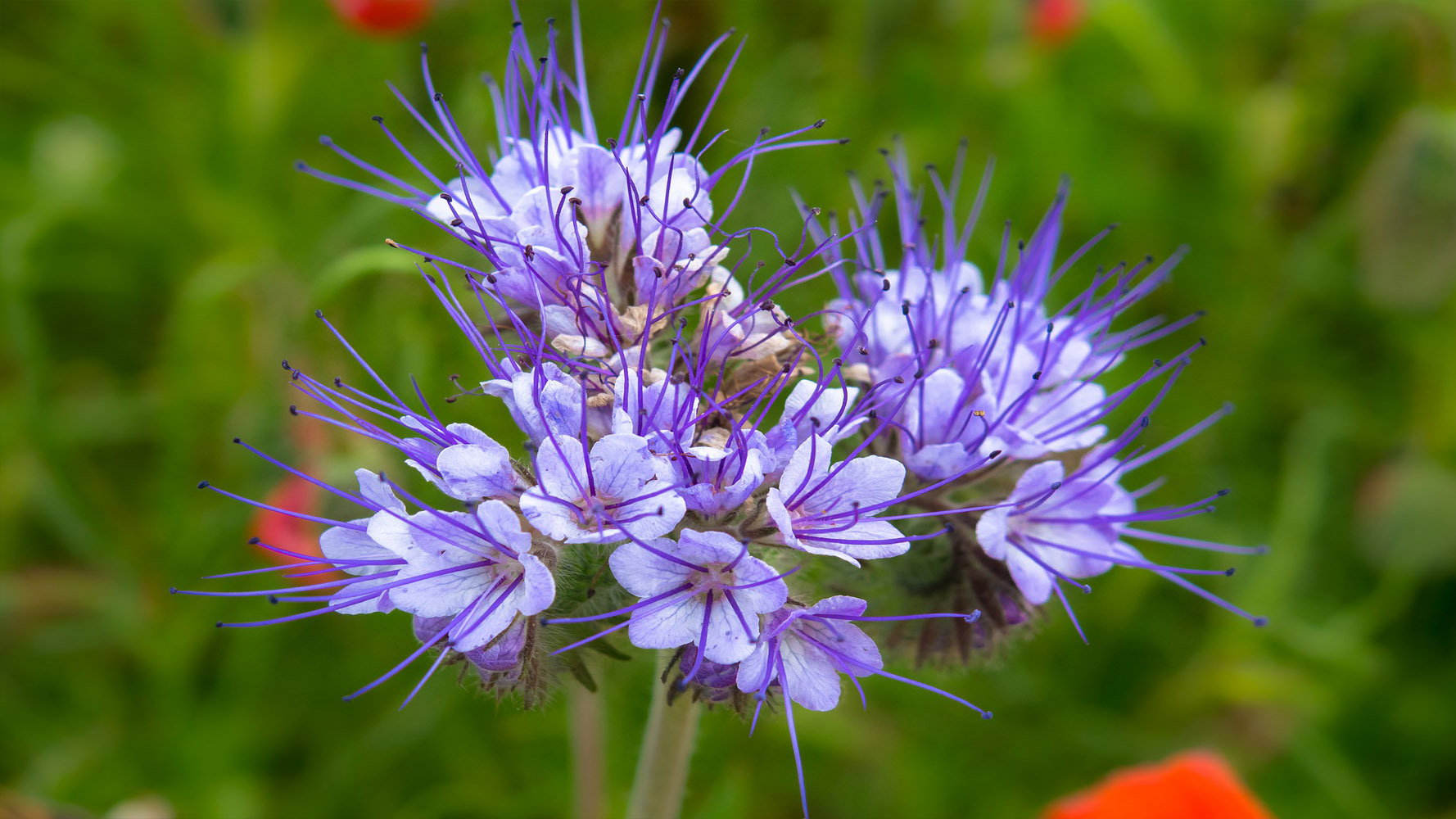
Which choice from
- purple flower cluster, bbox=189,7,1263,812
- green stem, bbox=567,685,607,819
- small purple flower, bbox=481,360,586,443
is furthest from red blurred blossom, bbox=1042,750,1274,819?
small purple flower, bbox=481,360,586,443

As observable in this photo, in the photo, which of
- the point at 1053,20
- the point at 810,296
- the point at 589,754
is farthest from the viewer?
the point at 1053,20

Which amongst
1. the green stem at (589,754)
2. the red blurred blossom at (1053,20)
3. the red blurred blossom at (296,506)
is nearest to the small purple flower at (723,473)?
the green stem at (589,754)

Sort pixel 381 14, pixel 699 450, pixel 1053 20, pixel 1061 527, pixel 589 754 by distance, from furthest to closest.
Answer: pixel 1053 20
pixel 381 14
pixel 589 754
pixel 1061 527
pixel 699 450

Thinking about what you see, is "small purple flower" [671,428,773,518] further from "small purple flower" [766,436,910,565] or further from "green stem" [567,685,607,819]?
"green stem" [567,685,607,819]

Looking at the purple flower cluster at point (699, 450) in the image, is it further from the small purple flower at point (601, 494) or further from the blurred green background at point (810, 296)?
the blurred green background at point (810, 296)

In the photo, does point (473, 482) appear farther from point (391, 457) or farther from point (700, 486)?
point (391, 457)

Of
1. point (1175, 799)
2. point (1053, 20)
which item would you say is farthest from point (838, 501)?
point (1053, 20)

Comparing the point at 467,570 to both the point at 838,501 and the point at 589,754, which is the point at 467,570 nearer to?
the point at 838,501
